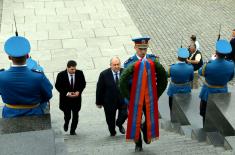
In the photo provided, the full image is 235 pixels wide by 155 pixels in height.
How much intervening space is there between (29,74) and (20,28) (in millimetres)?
8631

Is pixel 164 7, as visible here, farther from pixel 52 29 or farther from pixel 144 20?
pixel 52 29

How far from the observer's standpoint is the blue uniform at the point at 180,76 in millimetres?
7508

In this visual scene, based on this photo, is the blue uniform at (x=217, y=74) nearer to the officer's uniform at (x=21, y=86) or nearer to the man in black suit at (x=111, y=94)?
the man in black suit at (x=111, y=94)

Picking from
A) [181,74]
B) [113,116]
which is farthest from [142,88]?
[181,74]

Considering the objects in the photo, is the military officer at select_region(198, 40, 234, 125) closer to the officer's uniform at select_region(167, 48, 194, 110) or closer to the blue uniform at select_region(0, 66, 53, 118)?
the officer's uniform at select_region(167, 48, 194, 110)

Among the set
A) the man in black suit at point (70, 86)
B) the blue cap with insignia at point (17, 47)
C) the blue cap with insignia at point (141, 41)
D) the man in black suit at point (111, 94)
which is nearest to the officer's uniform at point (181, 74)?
the man in black suit at point (111, 94)

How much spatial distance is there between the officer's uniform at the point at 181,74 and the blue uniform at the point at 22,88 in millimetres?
2918

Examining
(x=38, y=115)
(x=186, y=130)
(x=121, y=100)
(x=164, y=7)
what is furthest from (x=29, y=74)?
(x=164, y=7)

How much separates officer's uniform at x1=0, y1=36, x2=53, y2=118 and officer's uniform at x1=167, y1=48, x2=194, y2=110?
291cm

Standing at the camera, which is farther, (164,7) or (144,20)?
(164,7)

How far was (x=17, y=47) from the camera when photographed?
16.6 feet

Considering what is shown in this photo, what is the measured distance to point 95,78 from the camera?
1045cm

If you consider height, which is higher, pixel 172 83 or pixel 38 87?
pixel 38 87

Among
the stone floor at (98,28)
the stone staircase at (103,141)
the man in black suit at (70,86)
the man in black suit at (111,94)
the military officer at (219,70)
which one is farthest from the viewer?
the stone floor at (98,28)
